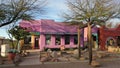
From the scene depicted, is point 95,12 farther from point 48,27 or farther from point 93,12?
point 48,27

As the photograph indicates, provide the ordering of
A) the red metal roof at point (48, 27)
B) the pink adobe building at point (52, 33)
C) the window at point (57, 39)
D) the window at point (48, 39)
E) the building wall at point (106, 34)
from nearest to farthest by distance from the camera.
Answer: the red metal roof at point (48, 27) < the pink adobe building at point (52, 33) < the window at point (48, 39) < the window at point (57, 39) < the building wall at point (106, 34)

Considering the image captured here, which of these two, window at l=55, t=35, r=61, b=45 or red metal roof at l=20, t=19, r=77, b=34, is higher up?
red metal roof at l=20, t=19, r=77, b=34

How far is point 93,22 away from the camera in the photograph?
22.5m

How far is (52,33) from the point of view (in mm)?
37250

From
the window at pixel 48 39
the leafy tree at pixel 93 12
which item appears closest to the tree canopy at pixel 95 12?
the leafy tree at pixel 93 12

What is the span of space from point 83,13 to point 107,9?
7.17 feet

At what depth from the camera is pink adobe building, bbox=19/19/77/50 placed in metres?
37.0

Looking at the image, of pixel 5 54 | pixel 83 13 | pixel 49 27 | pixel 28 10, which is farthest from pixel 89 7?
pixel 49 27

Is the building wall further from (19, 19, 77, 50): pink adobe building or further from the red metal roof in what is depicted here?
the red metal roof

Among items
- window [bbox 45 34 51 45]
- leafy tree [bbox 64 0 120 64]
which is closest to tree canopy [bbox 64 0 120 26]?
leafy tree [bbox 64 0 120 64]

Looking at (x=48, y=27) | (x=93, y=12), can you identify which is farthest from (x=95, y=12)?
(x=48, y=27)

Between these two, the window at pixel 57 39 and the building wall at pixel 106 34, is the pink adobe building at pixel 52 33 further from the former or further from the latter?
the building wall at pixel 106 34

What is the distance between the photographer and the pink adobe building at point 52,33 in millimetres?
37000

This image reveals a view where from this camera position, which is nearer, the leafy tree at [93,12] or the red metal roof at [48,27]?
the leafy tree at [93,12]
